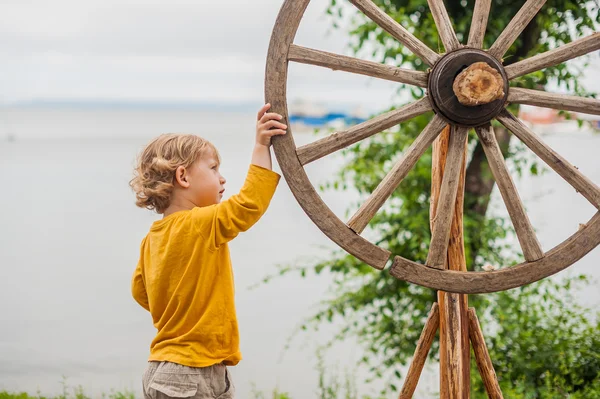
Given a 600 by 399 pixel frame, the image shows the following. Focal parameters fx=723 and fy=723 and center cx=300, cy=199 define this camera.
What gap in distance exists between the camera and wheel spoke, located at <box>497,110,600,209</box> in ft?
7.51

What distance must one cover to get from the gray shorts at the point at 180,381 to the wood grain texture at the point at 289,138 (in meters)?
0.56

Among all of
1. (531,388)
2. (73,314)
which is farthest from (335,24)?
(73,314)

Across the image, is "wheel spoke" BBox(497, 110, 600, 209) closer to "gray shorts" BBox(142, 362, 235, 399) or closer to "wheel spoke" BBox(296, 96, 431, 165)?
"wheel spoke" BBox(296, 96, 431, 165)

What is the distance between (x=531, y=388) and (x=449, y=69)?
7.28ft

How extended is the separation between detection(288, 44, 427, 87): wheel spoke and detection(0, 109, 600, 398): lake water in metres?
1.97

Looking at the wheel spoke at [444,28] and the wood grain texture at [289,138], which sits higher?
the wheel spoke at [444,28]

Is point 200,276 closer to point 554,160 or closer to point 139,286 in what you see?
point 139,286

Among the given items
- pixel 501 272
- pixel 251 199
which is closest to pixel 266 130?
pixel 251 199

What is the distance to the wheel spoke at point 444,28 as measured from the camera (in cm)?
228

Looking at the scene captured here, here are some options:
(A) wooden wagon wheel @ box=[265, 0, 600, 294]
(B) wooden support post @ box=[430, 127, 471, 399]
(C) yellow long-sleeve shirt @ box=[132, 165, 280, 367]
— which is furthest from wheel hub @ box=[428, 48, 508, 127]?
(C) yellow long-sleeve shirt @ box=[132, 165, 280, 367]

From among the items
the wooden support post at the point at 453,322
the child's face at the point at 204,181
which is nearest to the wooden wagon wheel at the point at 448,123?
the wooden support post at the point at 453,322

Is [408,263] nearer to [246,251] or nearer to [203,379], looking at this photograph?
[203,379]

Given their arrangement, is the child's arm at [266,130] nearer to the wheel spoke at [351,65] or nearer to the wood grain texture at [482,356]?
the wheel spoke at [351,65]

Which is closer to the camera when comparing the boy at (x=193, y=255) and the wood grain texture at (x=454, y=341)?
the boy at (x=193, y=255)
